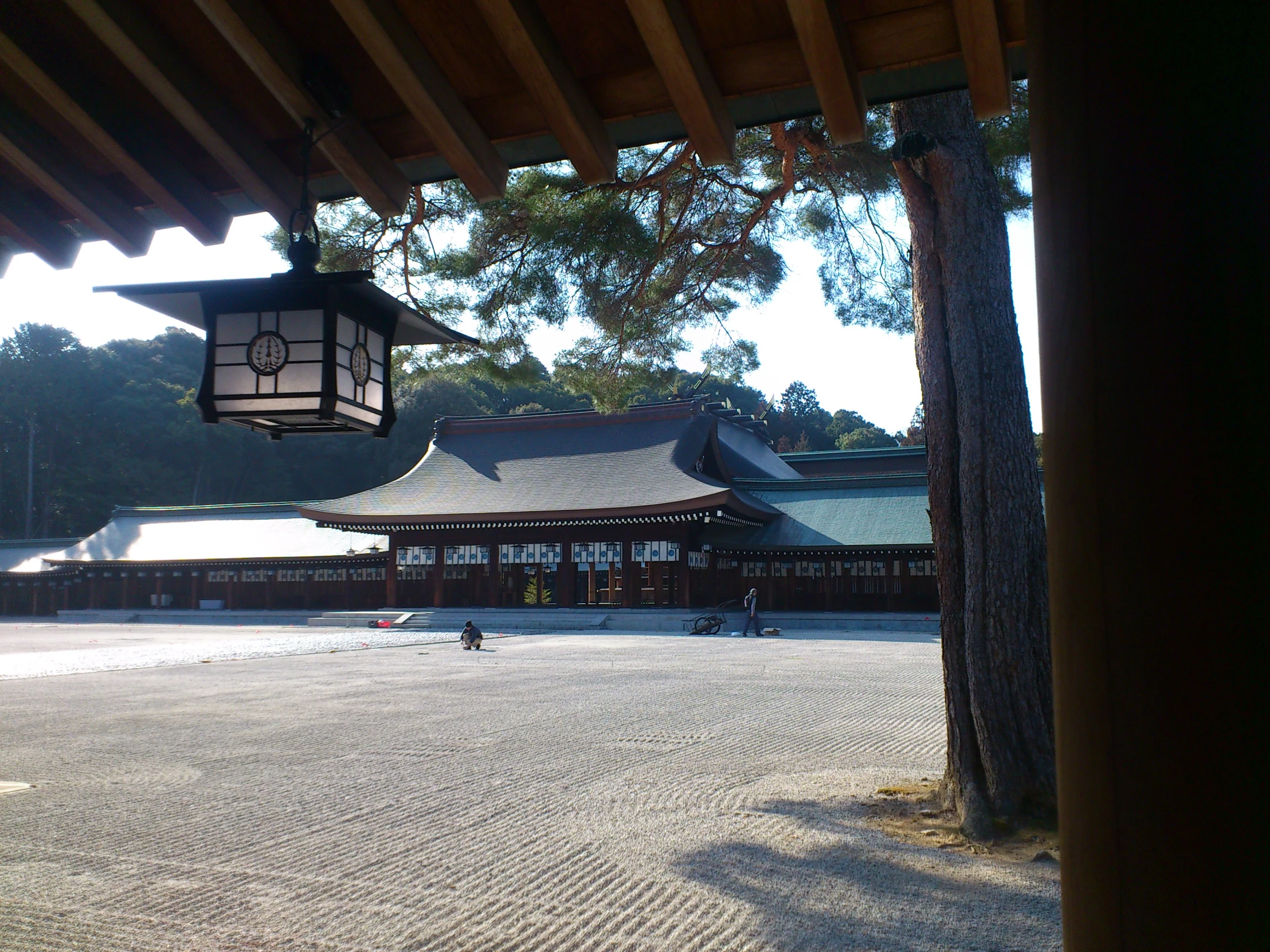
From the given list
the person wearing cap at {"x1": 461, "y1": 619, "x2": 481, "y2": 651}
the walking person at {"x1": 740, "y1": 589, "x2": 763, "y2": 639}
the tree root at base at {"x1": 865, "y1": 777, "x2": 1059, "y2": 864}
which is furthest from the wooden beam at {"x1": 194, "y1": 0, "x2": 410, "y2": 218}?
the walking person at {"x1": 740, "y1": 589, "x2": 763, "y2": 639}

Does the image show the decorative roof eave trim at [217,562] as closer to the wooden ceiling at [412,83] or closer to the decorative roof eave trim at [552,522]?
the decorative roof eave trim at [552,522]

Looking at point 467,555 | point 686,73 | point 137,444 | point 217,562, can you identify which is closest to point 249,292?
point 686,73

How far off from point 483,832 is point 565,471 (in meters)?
22.3

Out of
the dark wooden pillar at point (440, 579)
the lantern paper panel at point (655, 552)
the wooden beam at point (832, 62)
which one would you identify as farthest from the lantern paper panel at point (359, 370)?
the dark wooden pillar at point (440, 579)

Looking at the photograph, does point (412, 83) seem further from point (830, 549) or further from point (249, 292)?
point (830, 549)

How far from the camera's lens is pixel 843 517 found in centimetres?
2294

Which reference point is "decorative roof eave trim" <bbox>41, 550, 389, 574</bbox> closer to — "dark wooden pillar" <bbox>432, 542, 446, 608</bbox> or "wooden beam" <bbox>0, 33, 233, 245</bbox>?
"dark wooden pillar" <bbox>432, 542, 446, 608</bbox>

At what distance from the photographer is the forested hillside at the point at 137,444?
41.7 meters

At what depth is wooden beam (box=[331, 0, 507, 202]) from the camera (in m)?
2.12

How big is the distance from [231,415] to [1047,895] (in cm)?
329

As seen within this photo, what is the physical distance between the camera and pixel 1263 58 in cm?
95

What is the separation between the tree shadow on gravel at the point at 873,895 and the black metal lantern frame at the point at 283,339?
2.18m

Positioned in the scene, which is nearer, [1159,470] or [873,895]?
[1159,470]

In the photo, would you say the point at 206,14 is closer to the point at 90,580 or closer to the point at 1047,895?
the point at 1047,895
